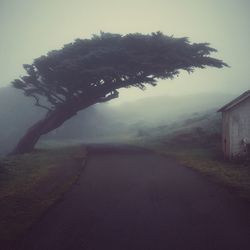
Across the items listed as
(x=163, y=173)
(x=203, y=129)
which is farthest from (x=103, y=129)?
(x=163, y=173)

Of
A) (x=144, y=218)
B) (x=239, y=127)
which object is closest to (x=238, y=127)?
(x=239, y=127)

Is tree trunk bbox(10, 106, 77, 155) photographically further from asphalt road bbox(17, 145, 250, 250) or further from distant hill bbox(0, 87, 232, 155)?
asphalt road bbox(17, 145, 250, 250)

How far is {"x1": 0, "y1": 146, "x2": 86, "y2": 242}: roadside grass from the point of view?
743 centimetres

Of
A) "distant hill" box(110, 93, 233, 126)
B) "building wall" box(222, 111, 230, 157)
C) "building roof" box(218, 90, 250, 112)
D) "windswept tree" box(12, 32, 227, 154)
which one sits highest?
"distant hill" box(110, 93, 233, 126)

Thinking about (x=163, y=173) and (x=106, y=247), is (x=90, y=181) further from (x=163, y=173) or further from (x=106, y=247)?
(x=106, y=247)

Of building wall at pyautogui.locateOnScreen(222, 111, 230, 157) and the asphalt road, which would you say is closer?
the asphalt road

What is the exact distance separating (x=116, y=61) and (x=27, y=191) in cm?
1592

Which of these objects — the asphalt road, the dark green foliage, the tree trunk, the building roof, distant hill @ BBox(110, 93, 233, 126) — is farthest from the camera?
distant hill @ BBox(110, 93, 233, 126)

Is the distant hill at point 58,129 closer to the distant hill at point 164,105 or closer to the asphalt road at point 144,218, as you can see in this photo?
the distant hill at point 164,105

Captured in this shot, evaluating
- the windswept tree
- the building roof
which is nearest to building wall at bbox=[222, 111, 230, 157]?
the building roof

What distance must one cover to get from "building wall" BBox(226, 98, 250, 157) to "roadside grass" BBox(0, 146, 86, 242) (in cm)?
901

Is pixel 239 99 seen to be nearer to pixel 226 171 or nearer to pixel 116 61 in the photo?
pixel 226 171

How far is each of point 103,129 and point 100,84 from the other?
33082 millimetres

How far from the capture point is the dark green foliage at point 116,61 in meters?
23.8
